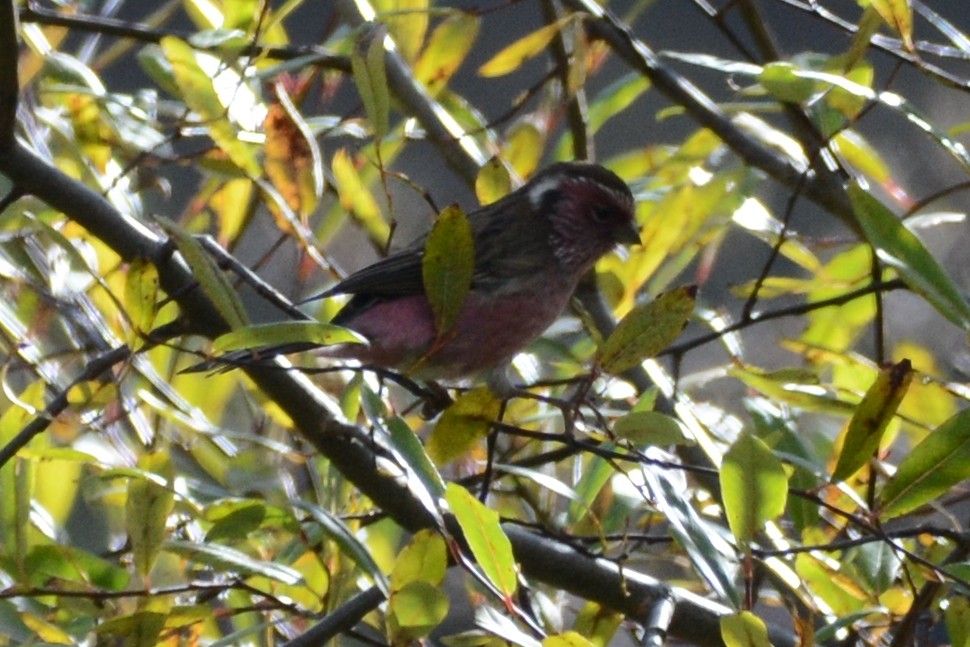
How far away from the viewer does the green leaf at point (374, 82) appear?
1.97 meters

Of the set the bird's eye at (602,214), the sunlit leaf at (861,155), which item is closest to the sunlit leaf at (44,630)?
the sunlit leaf at (861,155)

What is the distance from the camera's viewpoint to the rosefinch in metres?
2.92

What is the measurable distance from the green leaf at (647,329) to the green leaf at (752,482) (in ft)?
0.54

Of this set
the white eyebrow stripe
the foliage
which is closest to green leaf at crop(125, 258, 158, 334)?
the foliage

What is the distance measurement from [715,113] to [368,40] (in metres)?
0.88

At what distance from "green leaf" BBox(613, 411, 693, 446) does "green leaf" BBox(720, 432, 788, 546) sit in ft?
0.30

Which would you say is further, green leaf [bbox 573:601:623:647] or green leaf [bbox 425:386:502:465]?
green leaf [bbox 573:601:623:647]

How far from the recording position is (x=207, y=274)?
67.5 inches

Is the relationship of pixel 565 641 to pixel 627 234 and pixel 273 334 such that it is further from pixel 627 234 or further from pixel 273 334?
pixel 627 234

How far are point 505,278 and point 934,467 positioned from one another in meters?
1.75

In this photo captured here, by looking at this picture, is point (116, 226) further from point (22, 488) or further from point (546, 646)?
point (546, 646)

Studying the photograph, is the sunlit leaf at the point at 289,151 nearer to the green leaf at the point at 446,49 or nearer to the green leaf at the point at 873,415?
the green leaf at the point at 446,49

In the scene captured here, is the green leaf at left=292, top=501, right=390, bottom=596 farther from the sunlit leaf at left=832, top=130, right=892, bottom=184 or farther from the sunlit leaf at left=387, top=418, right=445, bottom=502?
the sunlit leaf at left=832, top=130, right=892, bottom=184

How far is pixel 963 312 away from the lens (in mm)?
1808
